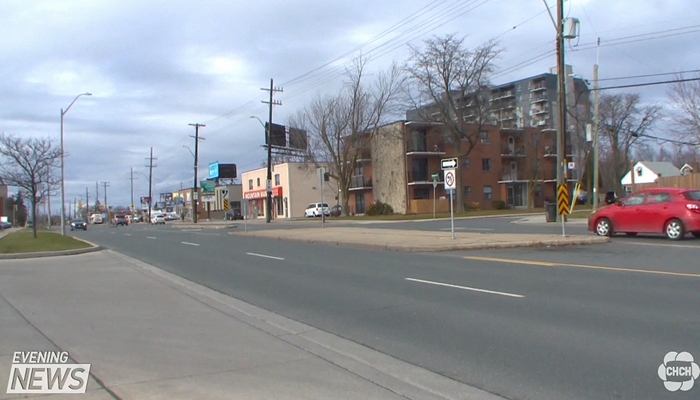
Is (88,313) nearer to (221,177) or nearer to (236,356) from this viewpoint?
(236,356)

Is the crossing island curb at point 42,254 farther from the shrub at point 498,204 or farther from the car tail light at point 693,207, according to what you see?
the shrub at point 498,204

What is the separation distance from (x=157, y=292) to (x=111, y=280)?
268 centimetres

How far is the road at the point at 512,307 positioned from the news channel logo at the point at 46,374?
11.0 ft

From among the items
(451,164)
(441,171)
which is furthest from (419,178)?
(451,164)

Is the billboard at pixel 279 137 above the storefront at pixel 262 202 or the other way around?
above

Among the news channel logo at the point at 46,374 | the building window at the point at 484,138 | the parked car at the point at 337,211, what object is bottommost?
the news channel logo at the point at 46,374

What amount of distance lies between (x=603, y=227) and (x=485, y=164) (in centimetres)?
4381

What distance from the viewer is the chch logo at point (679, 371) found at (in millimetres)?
5375

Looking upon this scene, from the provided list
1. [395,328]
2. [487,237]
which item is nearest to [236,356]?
[395,328]

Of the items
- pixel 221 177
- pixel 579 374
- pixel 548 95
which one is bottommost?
pixel 579 374

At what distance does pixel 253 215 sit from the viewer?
279 ft

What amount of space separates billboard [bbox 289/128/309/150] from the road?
46.7 meters

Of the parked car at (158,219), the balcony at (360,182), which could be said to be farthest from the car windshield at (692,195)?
the parked car at (158,219)

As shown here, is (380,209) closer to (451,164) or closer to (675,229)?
(451,164)
